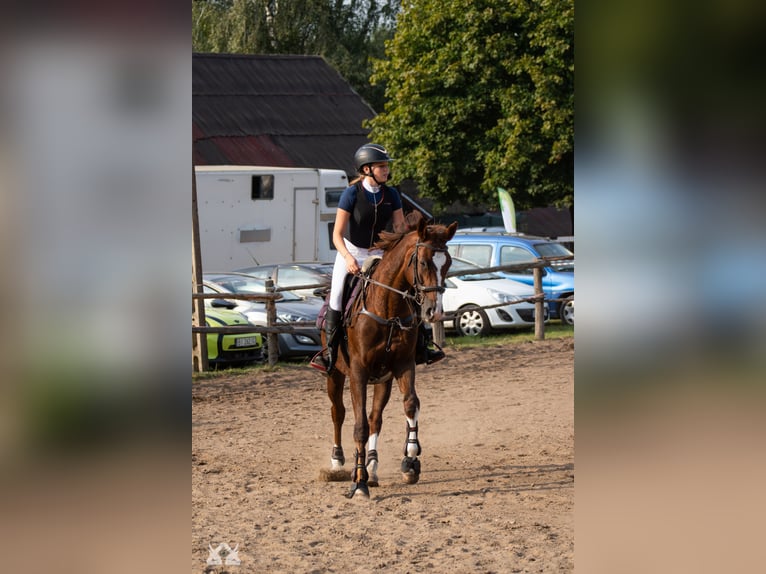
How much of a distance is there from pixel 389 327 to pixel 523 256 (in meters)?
12.7

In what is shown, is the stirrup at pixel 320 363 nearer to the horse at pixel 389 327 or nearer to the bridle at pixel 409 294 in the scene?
the horse at pixel 389 327

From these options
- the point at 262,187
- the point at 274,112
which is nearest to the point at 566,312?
the point at 262,187

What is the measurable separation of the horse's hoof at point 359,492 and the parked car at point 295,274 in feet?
32.4

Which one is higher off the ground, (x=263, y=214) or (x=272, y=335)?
(x=263, y=214)

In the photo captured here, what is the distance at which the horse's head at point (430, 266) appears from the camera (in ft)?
24.4

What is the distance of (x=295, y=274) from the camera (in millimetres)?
18250

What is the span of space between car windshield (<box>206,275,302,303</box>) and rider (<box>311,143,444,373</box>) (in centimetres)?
858

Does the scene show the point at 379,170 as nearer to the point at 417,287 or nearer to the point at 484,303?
the point at 417,287

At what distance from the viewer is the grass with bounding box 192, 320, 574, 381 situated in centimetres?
1497

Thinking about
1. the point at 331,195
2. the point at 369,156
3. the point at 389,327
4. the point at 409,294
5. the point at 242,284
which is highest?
the point at 369,156

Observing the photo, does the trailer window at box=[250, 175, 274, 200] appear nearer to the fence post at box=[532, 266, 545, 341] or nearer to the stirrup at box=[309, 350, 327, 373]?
the fence post at box=[532, 266, 545, 341]
